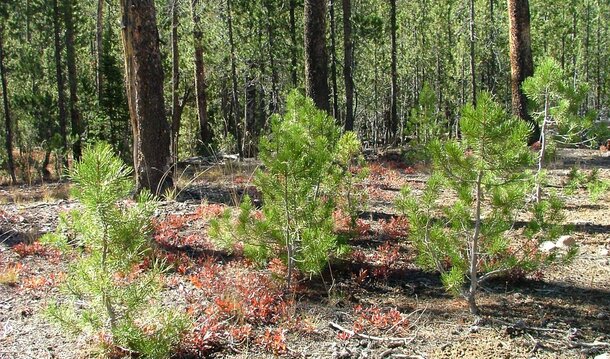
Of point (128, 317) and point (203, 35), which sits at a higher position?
point (203, 35)

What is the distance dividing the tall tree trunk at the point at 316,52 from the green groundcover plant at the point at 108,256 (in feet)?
16.1

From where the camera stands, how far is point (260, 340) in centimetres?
387

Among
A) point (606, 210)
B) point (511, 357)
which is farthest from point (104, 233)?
point (606, 210)

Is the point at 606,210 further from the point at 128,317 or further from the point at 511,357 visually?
the point at 128,317

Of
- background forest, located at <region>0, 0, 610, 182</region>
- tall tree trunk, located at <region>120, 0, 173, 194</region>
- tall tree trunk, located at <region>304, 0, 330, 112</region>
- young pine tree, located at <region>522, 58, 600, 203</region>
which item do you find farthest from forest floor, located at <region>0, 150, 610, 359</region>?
background forest, located at <region>0, 0, 610, 182</region>

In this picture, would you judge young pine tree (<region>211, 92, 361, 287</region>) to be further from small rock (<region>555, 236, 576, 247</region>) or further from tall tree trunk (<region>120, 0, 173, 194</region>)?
tall tree trunk (<region>120, 0, 173, 194</region>)

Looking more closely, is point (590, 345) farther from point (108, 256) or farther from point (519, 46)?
point (519, 46)

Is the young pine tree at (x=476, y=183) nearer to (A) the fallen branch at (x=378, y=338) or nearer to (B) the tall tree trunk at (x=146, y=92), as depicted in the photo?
(A) the fallen branch at (x=378, y=338)

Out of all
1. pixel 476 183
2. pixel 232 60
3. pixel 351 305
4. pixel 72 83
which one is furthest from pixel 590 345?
pixel 72 83

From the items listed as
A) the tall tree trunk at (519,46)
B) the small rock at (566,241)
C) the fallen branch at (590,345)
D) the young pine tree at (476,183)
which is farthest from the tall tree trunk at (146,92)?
the tall tree trunk at (519,46)

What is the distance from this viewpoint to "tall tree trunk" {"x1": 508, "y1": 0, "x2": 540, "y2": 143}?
9.20m

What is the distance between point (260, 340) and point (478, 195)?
183 centimetres

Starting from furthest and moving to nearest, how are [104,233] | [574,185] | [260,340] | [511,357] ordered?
[574,185], [260,340], [511,357], [104,233]

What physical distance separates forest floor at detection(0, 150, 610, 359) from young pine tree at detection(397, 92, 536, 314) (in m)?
0.44
